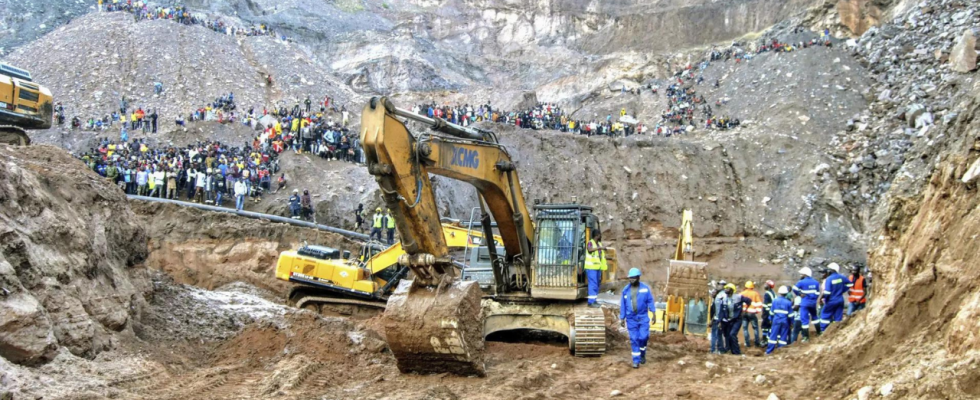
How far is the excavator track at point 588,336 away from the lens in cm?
1073

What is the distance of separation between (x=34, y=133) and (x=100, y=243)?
22.6 metres

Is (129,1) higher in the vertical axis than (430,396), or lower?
higher

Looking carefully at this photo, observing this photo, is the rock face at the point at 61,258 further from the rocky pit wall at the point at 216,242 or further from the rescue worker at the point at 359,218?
the rescue worker at the point at 359,218

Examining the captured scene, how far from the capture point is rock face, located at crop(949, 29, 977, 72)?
27.5 metres

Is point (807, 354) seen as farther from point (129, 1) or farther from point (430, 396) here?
point (129, 1)

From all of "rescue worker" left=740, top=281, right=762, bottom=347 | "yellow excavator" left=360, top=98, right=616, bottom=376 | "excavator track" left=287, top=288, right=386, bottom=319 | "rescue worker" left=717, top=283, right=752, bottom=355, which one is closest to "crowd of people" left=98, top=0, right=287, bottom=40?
"excavator track" left=287, top=288, right=386, bottom=319

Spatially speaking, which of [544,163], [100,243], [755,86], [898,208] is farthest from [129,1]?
[898,208]

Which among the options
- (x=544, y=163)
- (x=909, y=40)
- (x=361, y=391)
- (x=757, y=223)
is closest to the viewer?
(x=361, y=391)

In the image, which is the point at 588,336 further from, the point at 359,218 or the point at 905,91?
the point at 905,91

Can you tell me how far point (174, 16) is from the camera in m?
45.7

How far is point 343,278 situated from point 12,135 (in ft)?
26.7

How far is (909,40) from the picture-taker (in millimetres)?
32781

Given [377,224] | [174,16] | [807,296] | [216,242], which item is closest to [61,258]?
[807,296]

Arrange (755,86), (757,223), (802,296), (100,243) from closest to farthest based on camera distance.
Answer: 1. (100,243)
2. (802,296)
3. (757,223)
4. (755,86)
